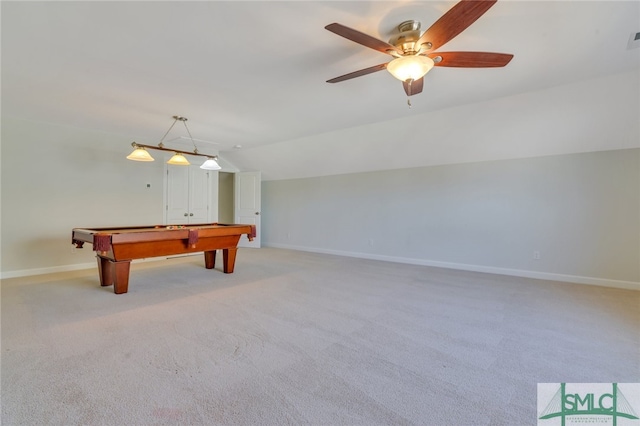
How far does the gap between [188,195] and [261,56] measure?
4.60m

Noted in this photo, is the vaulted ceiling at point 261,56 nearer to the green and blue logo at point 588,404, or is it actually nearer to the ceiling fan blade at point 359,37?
the ceiling fan blade at point 359,37

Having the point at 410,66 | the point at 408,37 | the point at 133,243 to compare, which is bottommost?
the point at 133,243

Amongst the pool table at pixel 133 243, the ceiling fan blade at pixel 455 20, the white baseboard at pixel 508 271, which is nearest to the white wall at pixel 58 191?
the pool table at pixel 133 243

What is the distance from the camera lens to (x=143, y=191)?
5680 millimetres

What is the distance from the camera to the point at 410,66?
2.03 meters

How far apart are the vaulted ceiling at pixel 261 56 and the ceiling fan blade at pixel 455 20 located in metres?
0.29

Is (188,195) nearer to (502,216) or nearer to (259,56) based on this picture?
(259,56)

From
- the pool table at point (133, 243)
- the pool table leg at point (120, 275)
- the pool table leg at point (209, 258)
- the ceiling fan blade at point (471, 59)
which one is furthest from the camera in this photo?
the pool table leg at point (209, 258)

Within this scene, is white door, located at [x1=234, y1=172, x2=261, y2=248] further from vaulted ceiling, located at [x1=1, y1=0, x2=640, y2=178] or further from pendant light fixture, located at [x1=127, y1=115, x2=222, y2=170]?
vaulted ceiling, located at [x1=1, y1=0, x2=640, y2=178]

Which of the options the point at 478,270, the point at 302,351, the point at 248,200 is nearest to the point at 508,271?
the point at 478,270

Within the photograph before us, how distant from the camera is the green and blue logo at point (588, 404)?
4.99 ft

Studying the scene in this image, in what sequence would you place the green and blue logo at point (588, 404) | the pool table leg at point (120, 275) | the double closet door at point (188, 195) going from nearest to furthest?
the green and blue logo at point (588, 404) < the pool table leg at point (120, 275) < the double closet door at point (188, 195)

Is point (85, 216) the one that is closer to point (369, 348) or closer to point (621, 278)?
point (369, 348)

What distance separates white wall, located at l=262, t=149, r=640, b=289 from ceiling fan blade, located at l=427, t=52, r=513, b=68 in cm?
314
